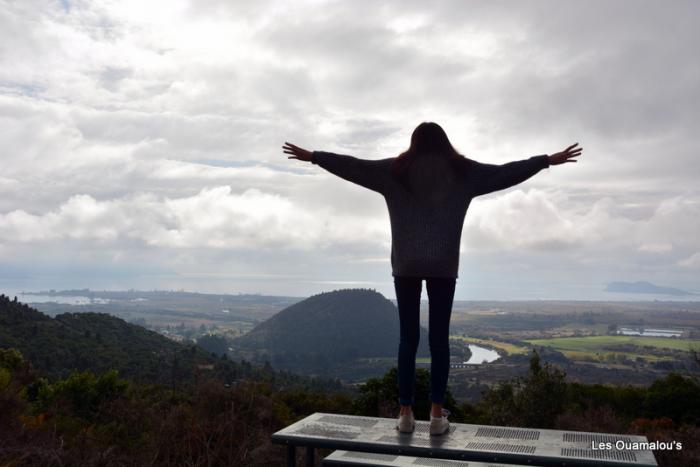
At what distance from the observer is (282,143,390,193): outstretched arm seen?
446 cm

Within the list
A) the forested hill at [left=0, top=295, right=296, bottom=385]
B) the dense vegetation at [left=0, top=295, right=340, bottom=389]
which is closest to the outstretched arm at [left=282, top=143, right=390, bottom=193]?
the forested hill at [left=0, top=295, right=296, bottom=385]

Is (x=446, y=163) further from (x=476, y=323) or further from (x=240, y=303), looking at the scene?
(x=240, y=303)

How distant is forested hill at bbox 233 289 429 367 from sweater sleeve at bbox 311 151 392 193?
214ft

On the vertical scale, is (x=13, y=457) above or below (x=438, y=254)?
below

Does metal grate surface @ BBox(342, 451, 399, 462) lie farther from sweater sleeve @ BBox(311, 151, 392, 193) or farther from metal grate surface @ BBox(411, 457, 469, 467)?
sweater sleeve @ BBox(311, 151, 392, 193)

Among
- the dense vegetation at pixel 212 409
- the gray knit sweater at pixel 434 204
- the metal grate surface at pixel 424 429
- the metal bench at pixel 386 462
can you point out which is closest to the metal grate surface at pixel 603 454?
the metal grate surface at pixel 424 429

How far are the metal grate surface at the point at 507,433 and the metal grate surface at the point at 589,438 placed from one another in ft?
0.72

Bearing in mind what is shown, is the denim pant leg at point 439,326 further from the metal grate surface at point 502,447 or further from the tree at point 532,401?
the tree at point 532,401

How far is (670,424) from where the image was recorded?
19922mm

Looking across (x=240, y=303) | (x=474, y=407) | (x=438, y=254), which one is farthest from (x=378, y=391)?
(x=240, y=303)

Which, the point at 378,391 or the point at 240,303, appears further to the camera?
the point at 240,303

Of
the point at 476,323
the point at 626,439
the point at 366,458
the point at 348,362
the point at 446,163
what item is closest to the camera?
the point at 626,439

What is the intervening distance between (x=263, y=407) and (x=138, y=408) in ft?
6.37

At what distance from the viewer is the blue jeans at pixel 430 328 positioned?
13.8 feet
